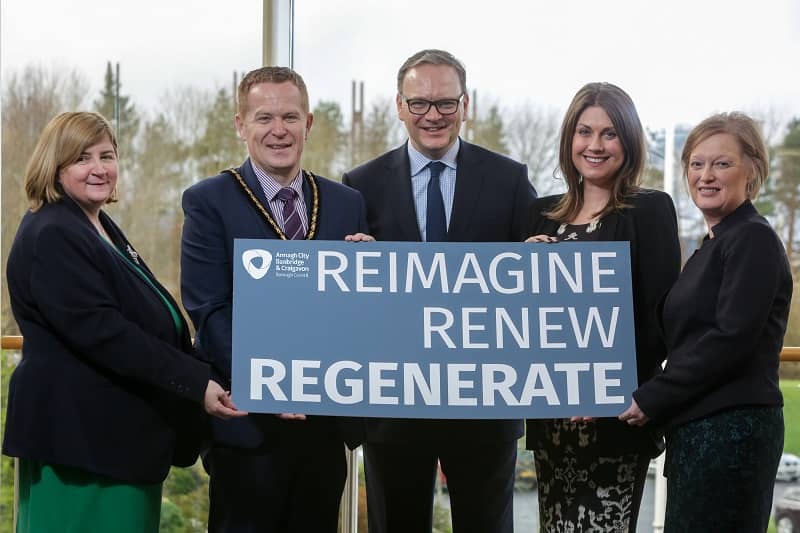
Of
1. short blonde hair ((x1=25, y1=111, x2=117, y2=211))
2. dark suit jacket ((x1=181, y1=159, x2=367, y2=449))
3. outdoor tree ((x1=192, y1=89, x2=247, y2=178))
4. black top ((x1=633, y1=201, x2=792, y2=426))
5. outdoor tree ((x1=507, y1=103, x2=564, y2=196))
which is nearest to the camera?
black top ((x1=633, y1=201, x2=792, y2=426))

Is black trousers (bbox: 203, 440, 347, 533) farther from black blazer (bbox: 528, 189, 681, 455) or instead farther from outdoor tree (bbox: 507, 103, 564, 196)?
outdoor tree (bbox: 507, 103, 564, 196)

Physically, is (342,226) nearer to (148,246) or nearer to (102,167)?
(102,167)

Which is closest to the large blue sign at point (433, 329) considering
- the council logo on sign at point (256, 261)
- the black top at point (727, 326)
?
the council logo on sign at point (256, 261)

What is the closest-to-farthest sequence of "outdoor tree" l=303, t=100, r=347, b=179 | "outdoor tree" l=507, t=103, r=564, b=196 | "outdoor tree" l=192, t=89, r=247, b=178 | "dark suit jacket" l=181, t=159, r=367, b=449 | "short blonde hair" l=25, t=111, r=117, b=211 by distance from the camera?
"short blonde hair" l=25, t=111, r=117, b=211
"dark suit jacket" l=181, t=159, r=367, b=449
"outdoor tree" l=507, t=103, r=564, b=196
"outdoor tree" l=303, t=100, r=347, b=179
"outdoor tree" l=192, t=89, r=247, b=178

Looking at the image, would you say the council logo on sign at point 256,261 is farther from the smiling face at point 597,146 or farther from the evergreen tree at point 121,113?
the evergreen tree at point 121,113

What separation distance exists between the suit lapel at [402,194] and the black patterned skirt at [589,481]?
598 millimetres

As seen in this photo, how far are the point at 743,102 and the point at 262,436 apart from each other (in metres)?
2.33

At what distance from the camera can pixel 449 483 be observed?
2.43 m

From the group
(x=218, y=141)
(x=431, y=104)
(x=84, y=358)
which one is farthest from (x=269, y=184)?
(x=218, y=141)

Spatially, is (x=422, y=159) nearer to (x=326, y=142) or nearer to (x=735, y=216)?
(x=735, y=216)

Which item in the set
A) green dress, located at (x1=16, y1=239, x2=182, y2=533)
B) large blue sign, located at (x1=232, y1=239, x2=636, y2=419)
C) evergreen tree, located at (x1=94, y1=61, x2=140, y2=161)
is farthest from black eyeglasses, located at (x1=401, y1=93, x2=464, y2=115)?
evergreen tree, located at (x1=94, y1=61, x2=140, y2=161)

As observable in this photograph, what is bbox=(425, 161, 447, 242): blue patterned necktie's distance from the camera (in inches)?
93.8

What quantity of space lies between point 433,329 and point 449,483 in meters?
0.50

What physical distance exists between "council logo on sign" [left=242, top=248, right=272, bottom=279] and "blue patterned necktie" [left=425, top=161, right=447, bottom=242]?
1.46 ft
